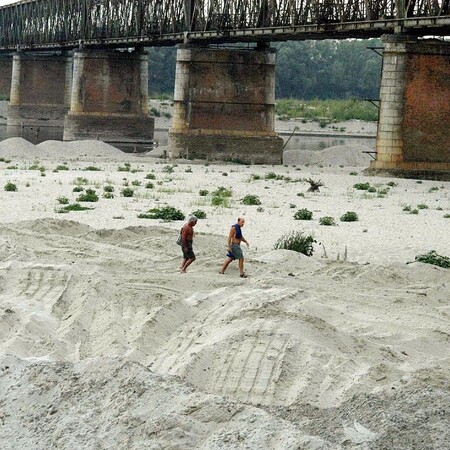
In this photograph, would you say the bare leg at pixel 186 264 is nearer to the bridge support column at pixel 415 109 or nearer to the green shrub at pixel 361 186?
the green shrub at pixel 361 186

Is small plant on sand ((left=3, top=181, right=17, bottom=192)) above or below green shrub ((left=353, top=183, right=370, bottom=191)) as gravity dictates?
below

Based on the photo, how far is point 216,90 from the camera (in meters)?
59.7

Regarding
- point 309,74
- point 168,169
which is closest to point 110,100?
point 168,169

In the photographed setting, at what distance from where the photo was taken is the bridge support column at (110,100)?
3125 inches

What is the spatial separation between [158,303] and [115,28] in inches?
2666

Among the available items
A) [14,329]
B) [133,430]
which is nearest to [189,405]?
[133,430]

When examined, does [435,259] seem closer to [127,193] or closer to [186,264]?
[186,264]

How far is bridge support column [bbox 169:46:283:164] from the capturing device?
5928 cm

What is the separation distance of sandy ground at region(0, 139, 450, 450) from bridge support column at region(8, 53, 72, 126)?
231 feet

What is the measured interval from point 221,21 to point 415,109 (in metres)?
19.6

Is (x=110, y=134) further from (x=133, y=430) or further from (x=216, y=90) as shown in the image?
(x=133, y=430)

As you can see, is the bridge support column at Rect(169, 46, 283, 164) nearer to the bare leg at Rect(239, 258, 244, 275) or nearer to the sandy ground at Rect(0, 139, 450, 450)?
the sandy ground at Rect(0, 139, 450, 450)

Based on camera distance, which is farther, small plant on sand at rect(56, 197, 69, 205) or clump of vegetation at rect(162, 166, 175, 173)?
clump of vegetation at rect(162, 166, 175, 173)

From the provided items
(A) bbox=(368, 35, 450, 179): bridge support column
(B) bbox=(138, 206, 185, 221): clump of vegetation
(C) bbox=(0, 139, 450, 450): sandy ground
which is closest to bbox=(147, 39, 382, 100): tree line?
(A) bbox=(368, 35, 450, 179): bridge support column
